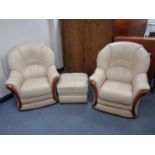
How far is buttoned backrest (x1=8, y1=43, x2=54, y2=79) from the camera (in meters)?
2.46

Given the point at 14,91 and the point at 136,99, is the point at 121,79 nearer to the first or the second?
the point at 136,99

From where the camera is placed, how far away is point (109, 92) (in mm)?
2072

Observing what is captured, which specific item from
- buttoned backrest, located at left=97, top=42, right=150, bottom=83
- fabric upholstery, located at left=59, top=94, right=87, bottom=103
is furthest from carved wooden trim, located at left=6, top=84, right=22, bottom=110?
buttoned backrest, located at left=97, top=42, right=150, bottom=83

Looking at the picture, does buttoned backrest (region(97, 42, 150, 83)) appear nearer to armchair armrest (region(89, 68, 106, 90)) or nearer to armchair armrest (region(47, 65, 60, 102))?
armchair armrest (region(89, 68, 106, 90))

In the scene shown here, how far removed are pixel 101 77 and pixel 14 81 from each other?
1.34 m

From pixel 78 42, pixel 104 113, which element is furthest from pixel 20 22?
pixel 104 113

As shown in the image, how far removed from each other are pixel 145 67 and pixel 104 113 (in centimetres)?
93

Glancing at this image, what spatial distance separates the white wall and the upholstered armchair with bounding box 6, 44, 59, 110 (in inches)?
→ 7.5

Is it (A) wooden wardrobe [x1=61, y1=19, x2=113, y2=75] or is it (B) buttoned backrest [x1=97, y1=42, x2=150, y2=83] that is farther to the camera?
(A) wooden wardrobe [x1=61, y1=19, x2=113, y2=75]

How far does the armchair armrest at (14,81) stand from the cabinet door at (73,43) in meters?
1.23

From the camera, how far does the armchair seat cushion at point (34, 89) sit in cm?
221

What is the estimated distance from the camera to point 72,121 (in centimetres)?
217

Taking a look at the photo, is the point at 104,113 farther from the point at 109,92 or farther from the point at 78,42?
the point at 78,42

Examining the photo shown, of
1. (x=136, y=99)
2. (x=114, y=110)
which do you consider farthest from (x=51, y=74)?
(x=136, y=99)
